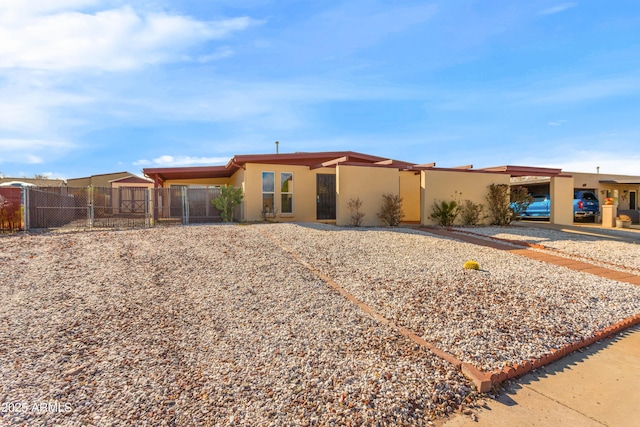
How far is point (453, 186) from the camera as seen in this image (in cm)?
1411

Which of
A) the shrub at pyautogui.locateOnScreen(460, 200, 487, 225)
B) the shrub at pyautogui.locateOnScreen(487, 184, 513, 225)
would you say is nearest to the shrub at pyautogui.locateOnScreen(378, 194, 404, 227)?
the shrub at pyautogui.locateOnScreen(460, 200, 487, 225)

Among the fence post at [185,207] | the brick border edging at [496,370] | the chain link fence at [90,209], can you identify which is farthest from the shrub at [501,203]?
the fence post at [185,207]

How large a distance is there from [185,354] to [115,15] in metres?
6.97

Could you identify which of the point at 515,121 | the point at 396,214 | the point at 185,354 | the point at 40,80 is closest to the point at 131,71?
the point at 40,80

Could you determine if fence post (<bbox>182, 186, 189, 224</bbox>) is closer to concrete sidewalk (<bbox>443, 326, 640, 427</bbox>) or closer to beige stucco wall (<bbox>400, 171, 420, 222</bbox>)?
beige stucco wall (<bbox>400, 171, 420, 222</bbox>)

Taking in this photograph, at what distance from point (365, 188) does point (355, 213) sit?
1.09 m

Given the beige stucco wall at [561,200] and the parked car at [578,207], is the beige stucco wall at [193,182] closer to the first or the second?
the beige stucco wall at [561,200]

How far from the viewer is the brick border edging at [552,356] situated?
3025 mm

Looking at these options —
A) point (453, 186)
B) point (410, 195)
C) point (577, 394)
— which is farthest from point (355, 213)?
point (577, 394)

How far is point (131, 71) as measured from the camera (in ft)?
27.8

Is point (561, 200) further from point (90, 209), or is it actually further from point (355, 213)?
point (90, 209)

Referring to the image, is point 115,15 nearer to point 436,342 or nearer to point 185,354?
point 185,354

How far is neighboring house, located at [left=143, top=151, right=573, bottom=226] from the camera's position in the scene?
42.1 feet

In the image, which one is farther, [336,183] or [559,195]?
[559,195]
